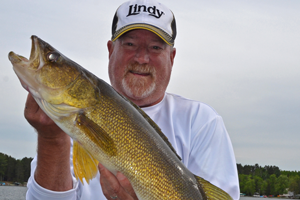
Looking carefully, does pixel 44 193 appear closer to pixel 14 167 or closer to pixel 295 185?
pixel 14 167

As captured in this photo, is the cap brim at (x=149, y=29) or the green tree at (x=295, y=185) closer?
the cap brim at (x=149, y=29)

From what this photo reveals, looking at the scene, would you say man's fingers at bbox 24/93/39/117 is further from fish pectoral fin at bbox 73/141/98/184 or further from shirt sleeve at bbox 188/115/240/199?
shirt sleeve at bbox 188/115/240/199

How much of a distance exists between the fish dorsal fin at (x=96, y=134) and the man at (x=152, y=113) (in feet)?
2.27

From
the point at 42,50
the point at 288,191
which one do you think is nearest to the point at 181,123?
the point at 42,50

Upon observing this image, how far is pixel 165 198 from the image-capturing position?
298 centimetres

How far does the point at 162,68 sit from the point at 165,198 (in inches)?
93.2

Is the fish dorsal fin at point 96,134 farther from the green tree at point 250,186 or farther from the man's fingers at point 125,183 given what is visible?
the green tree at point 250,186

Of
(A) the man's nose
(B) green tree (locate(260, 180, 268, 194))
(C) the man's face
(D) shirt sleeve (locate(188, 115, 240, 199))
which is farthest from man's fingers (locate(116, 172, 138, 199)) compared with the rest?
(B) green tree (locate(260, 180, 268, 194))

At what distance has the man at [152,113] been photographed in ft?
12.9

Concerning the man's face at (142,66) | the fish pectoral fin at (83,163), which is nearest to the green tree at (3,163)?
the man's face at (142,66)

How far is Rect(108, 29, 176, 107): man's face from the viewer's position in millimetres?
4871

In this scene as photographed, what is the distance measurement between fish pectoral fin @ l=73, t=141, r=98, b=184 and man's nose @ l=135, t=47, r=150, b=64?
2.04m

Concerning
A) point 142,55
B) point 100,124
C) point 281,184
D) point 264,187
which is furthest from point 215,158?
point 264,187

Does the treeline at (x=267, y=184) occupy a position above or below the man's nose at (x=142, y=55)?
above
